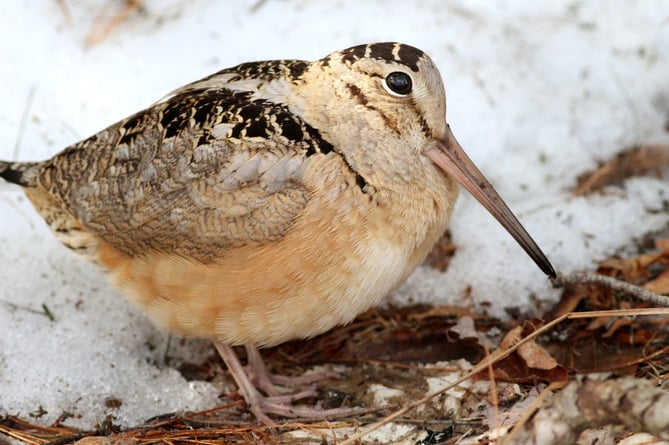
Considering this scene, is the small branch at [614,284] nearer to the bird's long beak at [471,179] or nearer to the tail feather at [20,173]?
the bird's long beak at [471,179]

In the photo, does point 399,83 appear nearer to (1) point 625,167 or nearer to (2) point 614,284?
(2) point 614,284

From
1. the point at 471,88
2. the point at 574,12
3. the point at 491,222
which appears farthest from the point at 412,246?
the point at 574,12

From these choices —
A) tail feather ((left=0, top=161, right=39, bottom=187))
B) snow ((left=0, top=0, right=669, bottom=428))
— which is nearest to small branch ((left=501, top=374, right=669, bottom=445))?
snow ((left=0, top=0, right=669, bottom=428))

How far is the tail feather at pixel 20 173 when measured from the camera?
377cm

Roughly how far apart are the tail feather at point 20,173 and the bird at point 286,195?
1.61ft

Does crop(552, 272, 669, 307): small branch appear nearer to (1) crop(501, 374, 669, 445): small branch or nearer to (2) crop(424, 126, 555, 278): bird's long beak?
(2) crop(424, 126, 555, 278): bird's long beak

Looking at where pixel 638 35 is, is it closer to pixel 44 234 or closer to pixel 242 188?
pixel 242 188

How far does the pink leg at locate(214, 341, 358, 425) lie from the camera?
350 centimetres

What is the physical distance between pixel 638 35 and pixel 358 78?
236cm

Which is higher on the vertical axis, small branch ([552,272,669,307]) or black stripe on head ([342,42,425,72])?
black stripe on head ([342,42,425,72])

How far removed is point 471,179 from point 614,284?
73cm

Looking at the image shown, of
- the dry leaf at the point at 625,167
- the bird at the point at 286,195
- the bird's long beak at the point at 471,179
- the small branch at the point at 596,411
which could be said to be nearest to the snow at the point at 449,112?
the dry leaf at the point at 625,167

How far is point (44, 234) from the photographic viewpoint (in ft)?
13.5

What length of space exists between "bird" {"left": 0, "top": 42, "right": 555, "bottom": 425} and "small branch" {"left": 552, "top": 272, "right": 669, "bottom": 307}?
237mm
